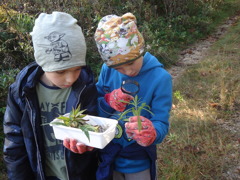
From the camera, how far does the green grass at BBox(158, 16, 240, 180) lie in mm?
2730

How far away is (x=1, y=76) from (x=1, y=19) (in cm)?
161

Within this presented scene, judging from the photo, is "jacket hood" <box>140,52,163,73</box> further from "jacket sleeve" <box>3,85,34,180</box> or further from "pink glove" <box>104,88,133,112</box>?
"jacket sleeve" <box>3,85,34,180</box>

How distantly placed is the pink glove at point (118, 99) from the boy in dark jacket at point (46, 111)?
4.7 inches

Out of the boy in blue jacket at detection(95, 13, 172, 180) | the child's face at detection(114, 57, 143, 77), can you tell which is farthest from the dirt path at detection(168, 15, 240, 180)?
the child's face at detection(114, 57, 143, 77)

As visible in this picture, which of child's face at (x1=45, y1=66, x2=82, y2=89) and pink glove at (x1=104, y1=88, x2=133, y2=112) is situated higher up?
child's face at (x1=45, y1=66, x2=82, y2=89)

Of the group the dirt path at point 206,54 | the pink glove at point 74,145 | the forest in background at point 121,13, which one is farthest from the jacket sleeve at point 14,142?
the dirt path at point 206,54

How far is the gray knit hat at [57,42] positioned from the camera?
133 centimetres

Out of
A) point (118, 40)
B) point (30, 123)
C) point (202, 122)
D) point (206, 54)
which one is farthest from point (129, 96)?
point (206, 54)

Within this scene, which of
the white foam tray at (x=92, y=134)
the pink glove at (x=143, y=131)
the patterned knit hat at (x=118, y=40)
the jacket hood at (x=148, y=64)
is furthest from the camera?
the jacket hood at (x=148, y=64)

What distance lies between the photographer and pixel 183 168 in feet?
8.89

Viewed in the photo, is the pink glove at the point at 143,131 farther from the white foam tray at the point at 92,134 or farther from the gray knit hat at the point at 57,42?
the gray knit hat at the point at 57,42

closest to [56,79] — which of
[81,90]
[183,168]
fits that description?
[81,90]

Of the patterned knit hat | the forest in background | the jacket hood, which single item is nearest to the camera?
the patterned knit hat

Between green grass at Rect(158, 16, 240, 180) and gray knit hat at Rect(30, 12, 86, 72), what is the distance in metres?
1.91
